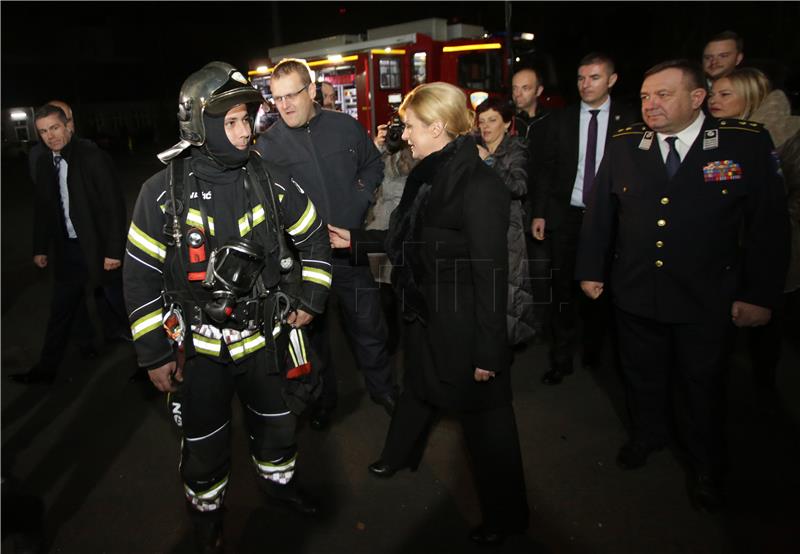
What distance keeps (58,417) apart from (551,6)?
2511 centimetres

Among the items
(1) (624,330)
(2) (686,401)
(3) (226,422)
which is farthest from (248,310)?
(2) (686,401)

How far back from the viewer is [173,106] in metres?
36.4

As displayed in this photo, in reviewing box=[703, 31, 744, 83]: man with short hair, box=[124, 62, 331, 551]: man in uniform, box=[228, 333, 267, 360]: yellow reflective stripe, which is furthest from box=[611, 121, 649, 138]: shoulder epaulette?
box=[703, 31, 744, 83]: man with short hair

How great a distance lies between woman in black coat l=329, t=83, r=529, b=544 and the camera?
7.93 feet

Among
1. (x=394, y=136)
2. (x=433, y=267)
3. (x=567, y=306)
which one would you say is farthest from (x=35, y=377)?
(x=567, y=306)

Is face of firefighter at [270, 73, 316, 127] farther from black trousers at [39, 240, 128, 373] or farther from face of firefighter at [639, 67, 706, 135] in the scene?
black trousers at [39, 240, 128, 373]

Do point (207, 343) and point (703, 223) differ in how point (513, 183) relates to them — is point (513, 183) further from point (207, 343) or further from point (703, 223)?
point (207, 343)

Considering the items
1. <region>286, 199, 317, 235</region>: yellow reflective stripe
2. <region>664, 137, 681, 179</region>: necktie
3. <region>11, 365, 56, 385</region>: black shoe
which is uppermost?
<region>664, 137, 681, 179</region>: necktie

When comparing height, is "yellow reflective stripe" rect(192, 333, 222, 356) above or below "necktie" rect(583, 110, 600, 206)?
below

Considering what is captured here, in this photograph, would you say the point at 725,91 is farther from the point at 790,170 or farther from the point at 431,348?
the point at 431,348

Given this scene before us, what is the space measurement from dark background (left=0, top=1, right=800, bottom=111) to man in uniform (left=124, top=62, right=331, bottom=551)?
12118 millimetres

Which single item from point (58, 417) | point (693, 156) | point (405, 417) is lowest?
point (58, 417)

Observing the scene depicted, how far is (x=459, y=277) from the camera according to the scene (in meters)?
2.53

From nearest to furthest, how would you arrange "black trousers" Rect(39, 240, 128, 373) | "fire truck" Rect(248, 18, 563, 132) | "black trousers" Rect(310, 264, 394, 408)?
"black trousers" Rect(310, 264, 394, 408) < "black trousers" Rect(39, 240, 128, 373) < "fire truck" Rect(248, 18, 563, 132)
